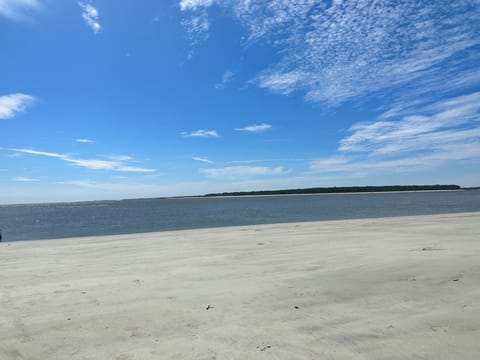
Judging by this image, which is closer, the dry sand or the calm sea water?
the dry sand

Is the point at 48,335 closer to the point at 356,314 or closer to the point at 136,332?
the point at 136,332

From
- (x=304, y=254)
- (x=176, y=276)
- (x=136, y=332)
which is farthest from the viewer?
(x=304, y=254)

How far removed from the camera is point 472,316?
3.95 meters

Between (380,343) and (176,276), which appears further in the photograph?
(176,276)

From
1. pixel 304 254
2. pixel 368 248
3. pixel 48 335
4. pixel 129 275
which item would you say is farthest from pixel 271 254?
pixel 48 335

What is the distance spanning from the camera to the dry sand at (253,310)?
3383mm

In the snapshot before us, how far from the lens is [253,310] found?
4.50 metres

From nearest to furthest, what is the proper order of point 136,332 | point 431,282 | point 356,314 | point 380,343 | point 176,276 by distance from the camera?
point 380,343
point 136,332
point 356,314
point 431,282
point 176,276

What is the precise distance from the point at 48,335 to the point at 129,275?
3175 mm

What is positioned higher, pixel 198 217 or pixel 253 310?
pixel 253 310

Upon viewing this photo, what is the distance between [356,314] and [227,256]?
18.0ft

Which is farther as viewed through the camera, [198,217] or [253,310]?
[198,217]

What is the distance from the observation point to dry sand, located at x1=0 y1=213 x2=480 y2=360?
3383 millimetres

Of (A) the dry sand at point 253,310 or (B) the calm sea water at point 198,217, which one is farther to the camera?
(B) the calm sea water at point 198,217
